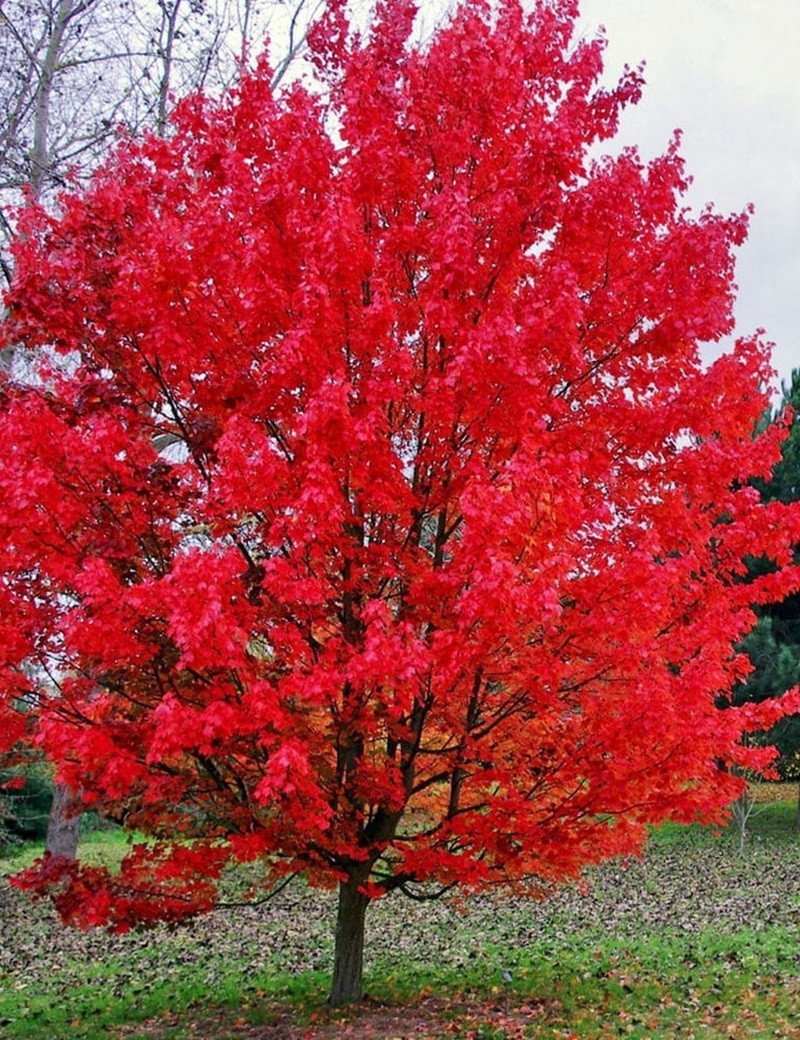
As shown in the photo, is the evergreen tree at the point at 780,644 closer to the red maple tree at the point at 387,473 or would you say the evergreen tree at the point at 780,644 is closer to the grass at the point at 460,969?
the grass at the point at 460,969

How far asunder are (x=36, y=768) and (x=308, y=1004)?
52.0 feet

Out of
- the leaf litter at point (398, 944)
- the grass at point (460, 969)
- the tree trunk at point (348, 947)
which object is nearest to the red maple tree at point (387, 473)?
the tree trunk at point (348, 947)

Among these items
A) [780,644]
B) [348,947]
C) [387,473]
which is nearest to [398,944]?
[348,947]

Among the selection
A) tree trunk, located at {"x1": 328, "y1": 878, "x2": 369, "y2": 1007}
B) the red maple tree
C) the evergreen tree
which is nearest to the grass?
tree trunk, located at {"x1": 328, "y1": 878, "x2": 369, "y2": 1007}

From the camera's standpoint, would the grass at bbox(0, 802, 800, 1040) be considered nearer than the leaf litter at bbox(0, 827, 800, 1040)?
Yes

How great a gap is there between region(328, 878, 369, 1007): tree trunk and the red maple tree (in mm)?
747

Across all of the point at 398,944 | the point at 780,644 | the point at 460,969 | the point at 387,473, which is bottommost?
the point at 398,944

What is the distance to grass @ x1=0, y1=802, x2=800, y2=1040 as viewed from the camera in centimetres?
764

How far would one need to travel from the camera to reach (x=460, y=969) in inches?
412

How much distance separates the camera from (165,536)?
6309 mm

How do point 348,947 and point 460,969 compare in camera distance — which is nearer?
point 348,947

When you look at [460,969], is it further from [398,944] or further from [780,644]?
[780,644]

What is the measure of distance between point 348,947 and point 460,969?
3.28 metres

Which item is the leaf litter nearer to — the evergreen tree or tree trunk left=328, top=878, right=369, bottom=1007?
tree trunk left=328, top=878, right=369, bottom=1007
